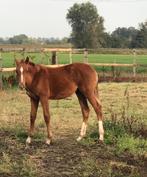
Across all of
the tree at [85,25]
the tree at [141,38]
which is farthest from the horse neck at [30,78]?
the tree at [85,25]

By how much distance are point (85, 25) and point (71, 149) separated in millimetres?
80697

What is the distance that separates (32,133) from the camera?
9562 millimetres

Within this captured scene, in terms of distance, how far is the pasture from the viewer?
23.5 ft

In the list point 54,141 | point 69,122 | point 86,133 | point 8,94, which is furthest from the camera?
point 8,94

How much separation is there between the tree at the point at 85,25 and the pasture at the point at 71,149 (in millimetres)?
69329

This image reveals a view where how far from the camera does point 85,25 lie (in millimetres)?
88375

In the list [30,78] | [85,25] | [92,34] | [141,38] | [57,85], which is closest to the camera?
[30,78]

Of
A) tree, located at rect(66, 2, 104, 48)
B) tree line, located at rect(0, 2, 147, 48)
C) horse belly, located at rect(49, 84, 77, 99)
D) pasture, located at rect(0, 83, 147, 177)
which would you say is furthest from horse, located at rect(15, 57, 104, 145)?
tree, located at rect(66, 2, 104, 48)

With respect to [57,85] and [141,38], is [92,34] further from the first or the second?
[57,85]

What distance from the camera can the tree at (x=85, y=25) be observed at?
82.4 m

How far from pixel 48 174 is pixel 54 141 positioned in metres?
2.45

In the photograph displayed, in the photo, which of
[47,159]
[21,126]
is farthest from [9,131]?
[47,159]

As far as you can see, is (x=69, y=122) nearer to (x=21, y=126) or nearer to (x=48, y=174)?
(x=21, y=126)

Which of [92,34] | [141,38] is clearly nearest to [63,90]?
[141,38]
